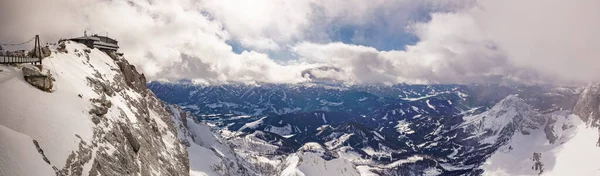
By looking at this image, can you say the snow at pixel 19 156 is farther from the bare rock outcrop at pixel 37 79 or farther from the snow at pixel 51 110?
the bare rock outcrop at pixel 37 79

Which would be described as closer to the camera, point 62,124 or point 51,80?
point 62,124

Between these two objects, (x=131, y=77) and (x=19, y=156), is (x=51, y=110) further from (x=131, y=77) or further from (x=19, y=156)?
(x=131, y=77)

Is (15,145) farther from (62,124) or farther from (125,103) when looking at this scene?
(125,103)

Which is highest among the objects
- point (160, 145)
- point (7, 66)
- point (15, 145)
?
point (7, 66)

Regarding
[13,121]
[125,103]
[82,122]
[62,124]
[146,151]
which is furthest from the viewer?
[125,103]

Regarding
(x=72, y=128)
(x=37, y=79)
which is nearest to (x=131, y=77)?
(x=37, y=79)

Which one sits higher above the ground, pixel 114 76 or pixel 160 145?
pixel 114 76

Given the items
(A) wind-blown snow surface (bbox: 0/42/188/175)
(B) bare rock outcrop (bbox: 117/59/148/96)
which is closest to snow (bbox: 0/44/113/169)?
(A) wind-blown snow surface (bbox: 0/42/188/175)

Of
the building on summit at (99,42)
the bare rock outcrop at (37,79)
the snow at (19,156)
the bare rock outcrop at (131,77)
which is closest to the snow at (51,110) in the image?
the bare rock outcrop at (37,79)

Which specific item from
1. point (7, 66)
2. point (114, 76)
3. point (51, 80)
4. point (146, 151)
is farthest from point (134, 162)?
point (114, 76)
